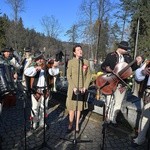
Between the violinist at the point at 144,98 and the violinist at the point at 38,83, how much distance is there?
200 centimetres

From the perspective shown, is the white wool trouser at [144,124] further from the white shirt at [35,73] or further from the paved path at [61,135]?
the white shirt at [35,73]

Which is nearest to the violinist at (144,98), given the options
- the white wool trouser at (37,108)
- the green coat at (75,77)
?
the green coat at (75,77)

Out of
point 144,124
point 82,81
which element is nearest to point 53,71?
point 82,81

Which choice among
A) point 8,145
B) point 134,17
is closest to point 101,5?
point 134,17

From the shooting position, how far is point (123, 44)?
19.7ft

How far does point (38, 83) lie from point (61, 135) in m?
1.34

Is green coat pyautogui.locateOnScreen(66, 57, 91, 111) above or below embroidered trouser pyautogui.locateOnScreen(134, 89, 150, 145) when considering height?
above

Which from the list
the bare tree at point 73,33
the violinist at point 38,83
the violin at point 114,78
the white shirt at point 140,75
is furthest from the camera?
the bare tree at point 73,33

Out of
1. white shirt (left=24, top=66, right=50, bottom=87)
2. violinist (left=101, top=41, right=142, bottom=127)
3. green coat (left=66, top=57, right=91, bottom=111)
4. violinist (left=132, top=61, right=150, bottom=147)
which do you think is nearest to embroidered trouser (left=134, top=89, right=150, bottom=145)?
violinist (left=132, top=61, right=150, bottom=147)

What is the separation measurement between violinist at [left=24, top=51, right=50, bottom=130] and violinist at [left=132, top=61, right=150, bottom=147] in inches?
78.8

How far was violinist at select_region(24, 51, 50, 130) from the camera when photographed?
580 cm

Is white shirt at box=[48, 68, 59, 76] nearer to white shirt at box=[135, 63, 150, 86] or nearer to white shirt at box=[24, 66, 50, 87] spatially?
white shirt at box=[24, 66, 50, 87]

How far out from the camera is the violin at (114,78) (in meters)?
5.10

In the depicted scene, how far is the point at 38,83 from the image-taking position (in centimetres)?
609
